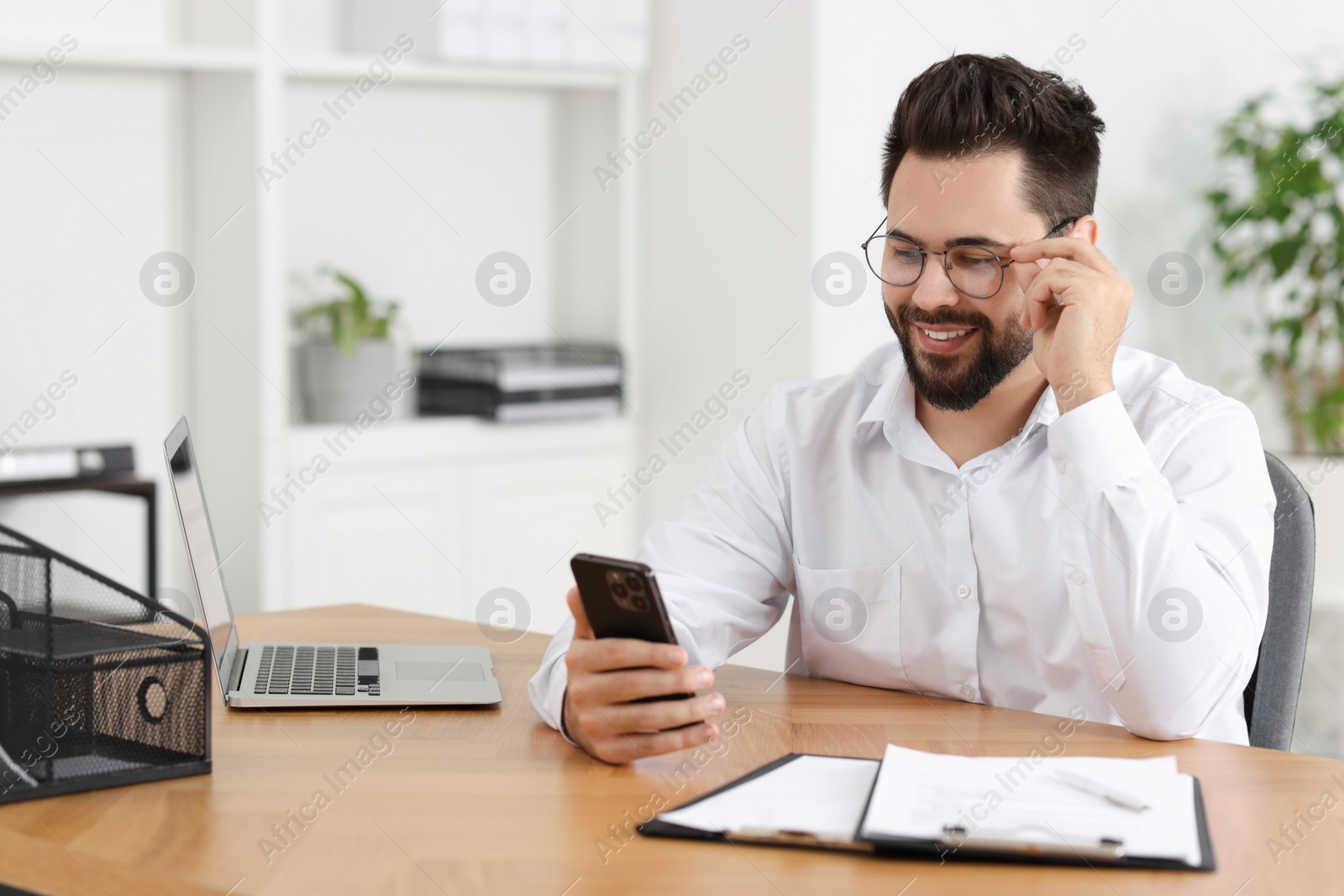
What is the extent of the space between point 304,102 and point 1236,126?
2455mm

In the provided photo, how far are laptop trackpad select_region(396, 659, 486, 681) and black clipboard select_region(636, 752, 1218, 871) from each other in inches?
19.5

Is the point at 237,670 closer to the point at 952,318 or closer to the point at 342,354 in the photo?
the point at 952,318

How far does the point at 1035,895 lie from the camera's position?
3.07ft

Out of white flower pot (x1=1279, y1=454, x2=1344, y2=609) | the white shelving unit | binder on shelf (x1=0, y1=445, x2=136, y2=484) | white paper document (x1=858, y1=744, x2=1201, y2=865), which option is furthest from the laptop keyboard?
white flower pot (x1=1279, y1=454, x2=1344, y2=609)

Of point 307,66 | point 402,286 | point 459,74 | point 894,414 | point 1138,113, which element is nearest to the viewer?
point 894,414

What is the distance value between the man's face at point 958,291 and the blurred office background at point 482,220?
1.61 m

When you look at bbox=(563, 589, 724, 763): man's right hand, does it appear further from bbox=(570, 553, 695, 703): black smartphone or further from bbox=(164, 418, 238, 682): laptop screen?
bbox=(164, 418, 238, 682): laptop screen

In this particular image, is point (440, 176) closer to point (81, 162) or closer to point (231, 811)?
point (81, 162)

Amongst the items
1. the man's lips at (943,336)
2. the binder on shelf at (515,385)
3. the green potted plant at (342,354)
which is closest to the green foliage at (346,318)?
the green potted plant at (342,354)

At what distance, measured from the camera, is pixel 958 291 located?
62.8 inches

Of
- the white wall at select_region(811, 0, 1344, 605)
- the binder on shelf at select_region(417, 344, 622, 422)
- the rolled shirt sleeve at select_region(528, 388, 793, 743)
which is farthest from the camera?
the binder on shelf at select_region(417, 344, 622, 422)

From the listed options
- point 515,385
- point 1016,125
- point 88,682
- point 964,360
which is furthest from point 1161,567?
point 515,385

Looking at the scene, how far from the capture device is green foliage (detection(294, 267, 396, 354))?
126 inches

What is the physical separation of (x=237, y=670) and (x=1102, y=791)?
0.89 m
